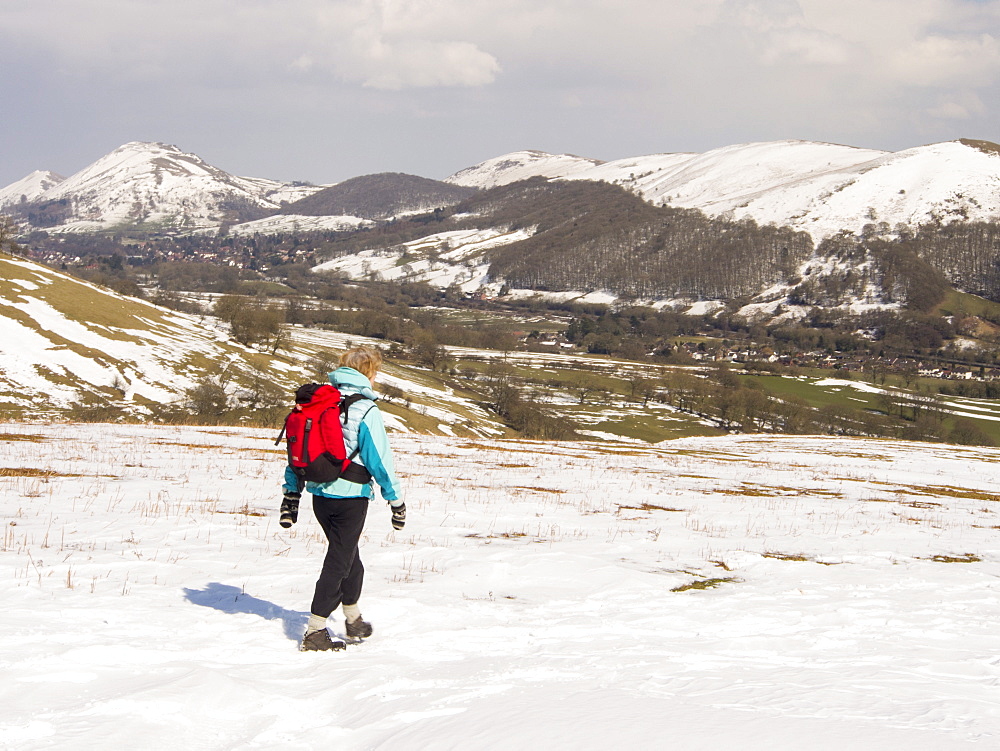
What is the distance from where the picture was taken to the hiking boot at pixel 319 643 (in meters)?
8.23

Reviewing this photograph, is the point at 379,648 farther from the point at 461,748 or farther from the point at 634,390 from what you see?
the point at 634,390

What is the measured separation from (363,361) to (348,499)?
1.70m

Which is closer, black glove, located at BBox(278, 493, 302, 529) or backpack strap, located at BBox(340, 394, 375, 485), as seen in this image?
backpack strap, located at BBox(340, 394, 375, 485)

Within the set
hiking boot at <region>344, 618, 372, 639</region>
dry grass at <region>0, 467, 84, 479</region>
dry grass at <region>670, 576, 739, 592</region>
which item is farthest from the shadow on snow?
dry grass at <region>0, 467, 84, 479</region>

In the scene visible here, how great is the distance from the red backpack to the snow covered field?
2.11m

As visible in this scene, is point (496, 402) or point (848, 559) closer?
point (848, 559)

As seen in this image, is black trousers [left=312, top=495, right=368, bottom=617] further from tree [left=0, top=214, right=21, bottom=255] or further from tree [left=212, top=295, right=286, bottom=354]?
tree [left=0, top=214, right=21, bottom=255]

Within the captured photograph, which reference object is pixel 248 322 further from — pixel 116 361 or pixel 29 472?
pixel 29 472

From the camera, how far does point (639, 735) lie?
584 cm

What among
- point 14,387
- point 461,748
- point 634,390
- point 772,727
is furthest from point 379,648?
point 634,390

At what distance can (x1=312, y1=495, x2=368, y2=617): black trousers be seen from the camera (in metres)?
8.37

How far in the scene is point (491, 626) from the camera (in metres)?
9.52

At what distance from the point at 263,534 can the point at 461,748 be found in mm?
9637

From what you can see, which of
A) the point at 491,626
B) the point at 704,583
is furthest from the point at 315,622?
the point at 704,583
